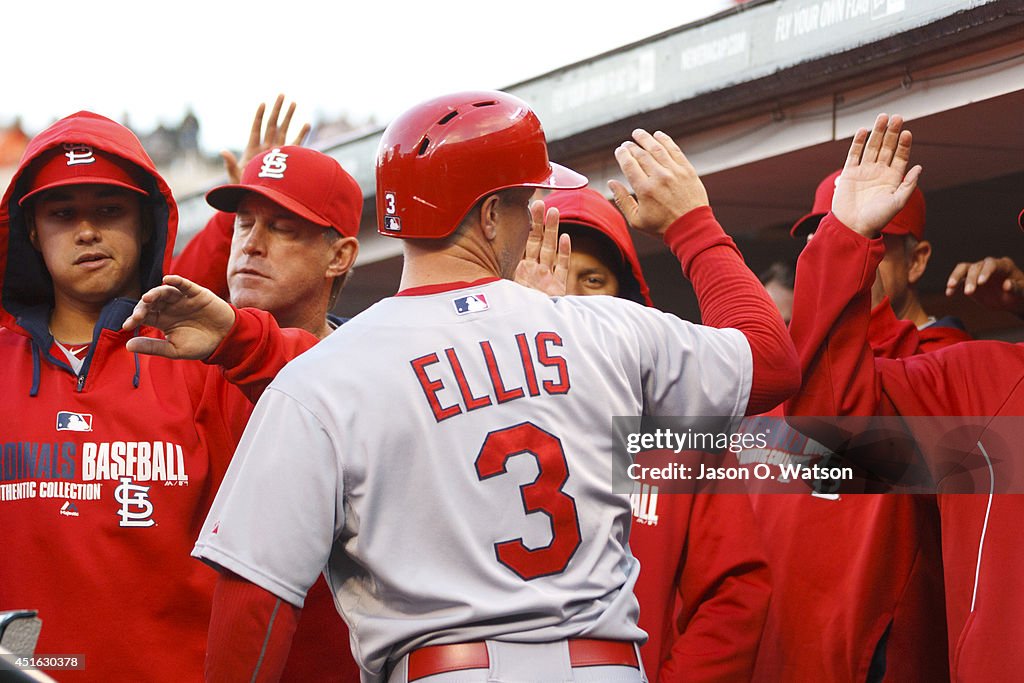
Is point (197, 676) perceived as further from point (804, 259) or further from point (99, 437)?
point (804, 259)

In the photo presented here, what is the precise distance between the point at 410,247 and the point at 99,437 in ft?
3.28

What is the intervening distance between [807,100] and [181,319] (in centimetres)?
232

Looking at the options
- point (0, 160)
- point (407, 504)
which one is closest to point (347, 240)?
point (407, 504)

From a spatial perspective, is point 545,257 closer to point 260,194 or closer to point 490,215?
point 490,215

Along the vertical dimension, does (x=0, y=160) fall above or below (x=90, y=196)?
above

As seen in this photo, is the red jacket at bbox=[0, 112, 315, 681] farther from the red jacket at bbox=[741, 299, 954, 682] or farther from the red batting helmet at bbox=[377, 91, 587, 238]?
the red jacket at bbox=[741, 299, 954, 682]

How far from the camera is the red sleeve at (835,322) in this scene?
3.06 meters

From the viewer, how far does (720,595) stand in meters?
3.13

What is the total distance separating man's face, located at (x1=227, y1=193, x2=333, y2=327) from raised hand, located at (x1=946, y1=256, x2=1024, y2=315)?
179 centimetres

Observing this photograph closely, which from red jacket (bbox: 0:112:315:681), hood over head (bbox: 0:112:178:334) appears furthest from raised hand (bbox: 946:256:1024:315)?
hood over head (bbox: 0:112:178:334)

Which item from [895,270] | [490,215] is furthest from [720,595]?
[895,270]

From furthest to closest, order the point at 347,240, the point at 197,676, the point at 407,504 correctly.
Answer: the point at 347,240 < the point at 197,676 < the point at 407,504

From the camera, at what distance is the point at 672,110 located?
453cm

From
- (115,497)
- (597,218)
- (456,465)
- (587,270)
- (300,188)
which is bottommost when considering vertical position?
(456,465)
